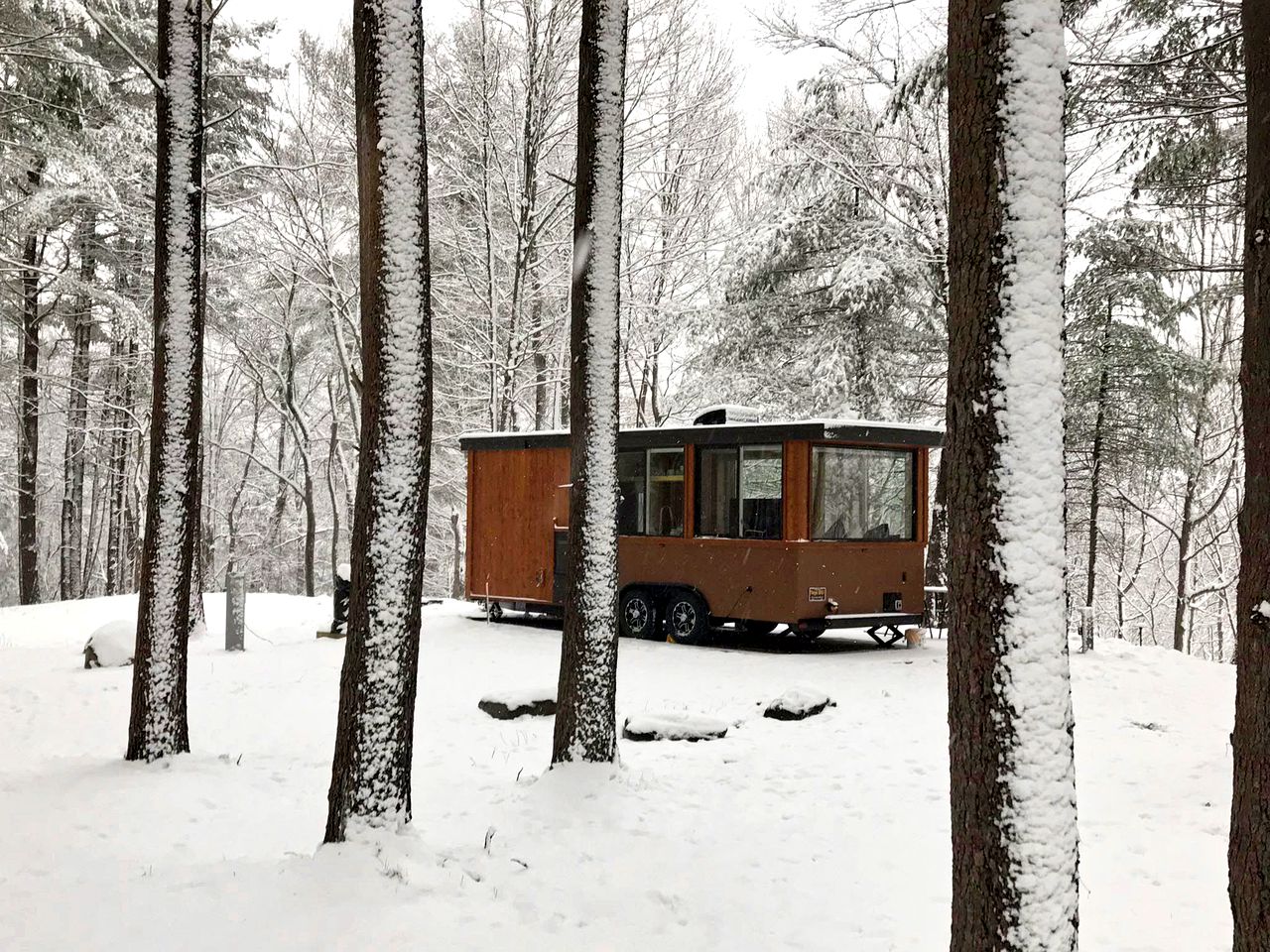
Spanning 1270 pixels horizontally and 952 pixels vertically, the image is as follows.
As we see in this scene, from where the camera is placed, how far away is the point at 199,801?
6023 millimetres

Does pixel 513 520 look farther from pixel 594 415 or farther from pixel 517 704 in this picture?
pixel 594 415

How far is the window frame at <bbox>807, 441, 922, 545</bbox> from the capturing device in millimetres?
11883

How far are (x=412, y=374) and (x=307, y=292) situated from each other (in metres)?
19.1

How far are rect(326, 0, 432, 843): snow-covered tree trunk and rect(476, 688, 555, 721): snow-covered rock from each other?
3483 mm

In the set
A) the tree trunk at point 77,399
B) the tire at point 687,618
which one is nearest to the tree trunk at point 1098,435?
the tire at point 687,618

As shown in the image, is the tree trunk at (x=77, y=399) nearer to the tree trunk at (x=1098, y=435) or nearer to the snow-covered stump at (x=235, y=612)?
the snow-covered stump at (x=235, y=612)

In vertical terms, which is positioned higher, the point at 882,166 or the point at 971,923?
the point at 882,166

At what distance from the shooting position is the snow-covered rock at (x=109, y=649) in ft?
36.4

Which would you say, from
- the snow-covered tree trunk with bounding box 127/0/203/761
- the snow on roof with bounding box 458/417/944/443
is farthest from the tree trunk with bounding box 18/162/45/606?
the snow-covered tree trunk with bounding box 127/0/203/761

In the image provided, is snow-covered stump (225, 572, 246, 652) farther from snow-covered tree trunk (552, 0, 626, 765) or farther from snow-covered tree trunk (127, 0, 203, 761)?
snow-covered tree trunk (552, 0, 626, 765)

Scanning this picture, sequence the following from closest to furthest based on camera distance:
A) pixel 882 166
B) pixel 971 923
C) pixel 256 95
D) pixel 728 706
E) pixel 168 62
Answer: pixel 971 923
pixel 168 62
pixel 728 706
pixel 882 166
pixel 256 95

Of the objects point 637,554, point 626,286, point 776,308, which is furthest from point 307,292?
point 637,554

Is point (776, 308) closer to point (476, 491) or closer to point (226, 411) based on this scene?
point (476, 491)

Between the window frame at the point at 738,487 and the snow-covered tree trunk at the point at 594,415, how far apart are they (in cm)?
596
